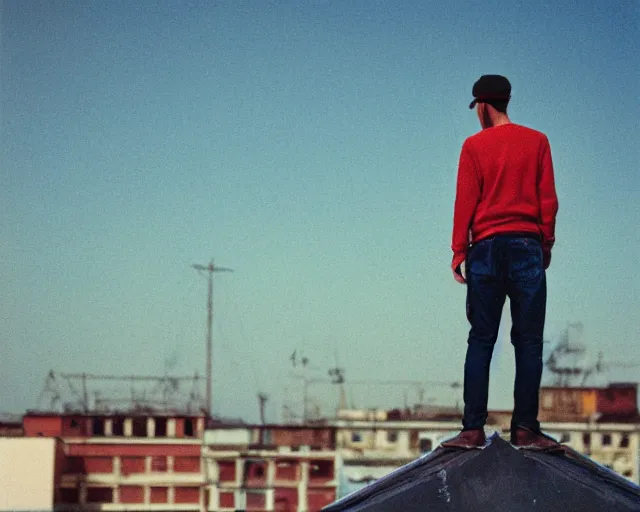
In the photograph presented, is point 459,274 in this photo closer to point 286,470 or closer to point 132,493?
point 286,470

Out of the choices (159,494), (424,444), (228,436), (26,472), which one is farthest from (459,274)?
(159,494)

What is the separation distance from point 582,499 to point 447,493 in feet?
2.08

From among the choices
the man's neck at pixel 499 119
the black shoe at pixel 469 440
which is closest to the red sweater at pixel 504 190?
the man's neck at pixel 499 119

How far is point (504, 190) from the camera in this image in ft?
23.0

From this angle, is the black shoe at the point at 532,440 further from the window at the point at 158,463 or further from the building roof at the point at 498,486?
the window at the point at 158,463

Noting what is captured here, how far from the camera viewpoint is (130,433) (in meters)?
76.7

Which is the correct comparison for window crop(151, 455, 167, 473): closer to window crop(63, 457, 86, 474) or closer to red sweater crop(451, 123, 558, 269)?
window crop(63, 457, 86, 474)

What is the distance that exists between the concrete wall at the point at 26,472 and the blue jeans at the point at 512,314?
6811 centimetres

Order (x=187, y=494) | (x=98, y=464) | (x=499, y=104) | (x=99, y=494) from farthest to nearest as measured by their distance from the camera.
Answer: (x=99, y=494), (x=187, y=494), (x=98, y=464), (x=499, y=104)

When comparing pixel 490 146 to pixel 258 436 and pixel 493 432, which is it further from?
pixel 258 436

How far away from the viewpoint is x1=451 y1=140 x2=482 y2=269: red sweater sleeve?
705cm

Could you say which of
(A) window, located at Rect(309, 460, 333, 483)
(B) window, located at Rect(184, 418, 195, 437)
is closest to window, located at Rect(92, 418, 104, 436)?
(B) window, located at Rect(184, 418, 195, 437)

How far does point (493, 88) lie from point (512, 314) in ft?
4.02

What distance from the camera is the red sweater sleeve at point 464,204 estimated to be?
23.1 feet
